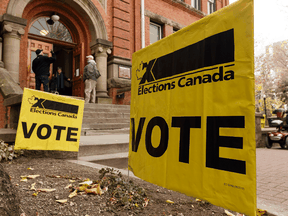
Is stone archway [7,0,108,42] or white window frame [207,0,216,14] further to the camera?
white window frame [207,0,216,14]

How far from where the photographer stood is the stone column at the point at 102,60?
1242 cm

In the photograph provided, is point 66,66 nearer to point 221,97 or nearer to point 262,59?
point 221,97

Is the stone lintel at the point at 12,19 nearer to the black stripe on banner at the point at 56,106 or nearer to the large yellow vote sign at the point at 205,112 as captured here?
the black stripe on banner at the point at 56,106

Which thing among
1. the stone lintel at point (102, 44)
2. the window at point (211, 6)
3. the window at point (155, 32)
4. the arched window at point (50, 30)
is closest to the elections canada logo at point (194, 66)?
the stone lintel at point (102, 44)

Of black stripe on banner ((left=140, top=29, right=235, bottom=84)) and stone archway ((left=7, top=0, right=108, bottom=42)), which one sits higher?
stone archway ((left=7, top=0, right=108, bottom=42))

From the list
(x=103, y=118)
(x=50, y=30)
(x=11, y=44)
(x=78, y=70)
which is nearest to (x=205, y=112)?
(x=103, y=118)

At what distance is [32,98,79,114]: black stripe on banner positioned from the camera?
13.3 ft

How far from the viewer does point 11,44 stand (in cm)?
964

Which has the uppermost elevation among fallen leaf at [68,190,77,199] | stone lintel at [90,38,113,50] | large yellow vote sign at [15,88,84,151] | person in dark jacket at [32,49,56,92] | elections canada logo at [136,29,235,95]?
stone lintel at [90,38,113,50]

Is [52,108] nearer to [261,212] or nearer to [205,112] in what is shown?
[205,112]

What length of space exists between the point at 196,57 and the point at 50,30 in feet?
41.8

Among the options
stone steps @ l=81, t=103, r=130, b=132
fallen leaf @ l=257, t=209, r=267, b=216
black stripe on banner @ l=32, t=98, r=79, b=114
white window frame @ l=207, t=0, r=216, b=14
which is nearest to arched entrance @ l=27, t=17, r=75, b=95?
stone steps @ l=81, t=103, r=130, b=132

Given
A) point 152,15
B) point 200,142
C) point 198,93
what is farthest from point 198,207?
point 152,15

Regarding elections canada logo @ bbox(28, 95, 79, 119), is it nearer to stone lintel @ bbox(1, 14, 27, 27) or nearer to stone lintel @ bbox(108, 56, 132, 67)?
stone lintel @ bbox(1, 14, 27, 27)
